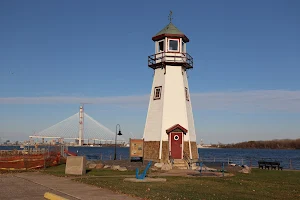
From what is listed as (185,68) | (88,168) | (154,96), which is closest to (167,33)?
(185,68)

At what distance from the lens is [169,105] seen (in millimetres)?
32062

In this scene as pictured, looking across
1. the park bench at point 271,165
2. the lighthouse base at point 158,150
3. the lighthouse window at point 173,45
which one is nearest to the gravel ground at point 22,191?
the lighthouse base at point 158,150

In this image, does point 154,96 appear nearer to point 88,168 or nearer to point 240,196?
point 88,168

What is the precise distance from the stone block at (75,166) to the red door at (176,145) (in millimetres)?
11443

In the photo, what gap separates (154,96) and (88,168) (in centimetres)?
985

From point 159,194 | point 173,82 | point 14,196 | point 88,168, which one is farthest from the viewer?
point 173,82

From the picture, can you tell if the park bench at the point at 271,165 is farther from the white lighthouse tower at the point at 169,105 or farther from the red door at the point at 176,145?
the red door at the point at 176,145

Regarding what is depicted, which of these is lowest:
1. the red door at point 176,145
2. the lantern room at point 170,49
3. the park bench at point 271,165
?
the park bench at point 271,165

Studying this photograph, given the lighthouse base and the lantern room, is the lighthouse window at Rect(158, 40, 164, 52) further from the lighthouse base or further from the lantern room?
the lighthouse base

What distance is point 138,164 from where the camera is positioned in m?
29.6

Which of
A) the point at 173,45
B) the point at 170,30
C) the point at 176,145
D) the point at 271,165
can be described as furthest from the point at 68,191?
the point at 271,165

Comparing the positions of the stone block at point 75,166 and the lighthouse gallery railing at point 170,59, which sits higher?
the lighthouse gallery railing at point 170,59

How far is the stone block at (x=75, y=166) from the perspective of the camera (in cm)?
2148

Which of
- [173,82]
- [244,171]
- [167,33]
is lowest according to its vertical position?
[244,171]
